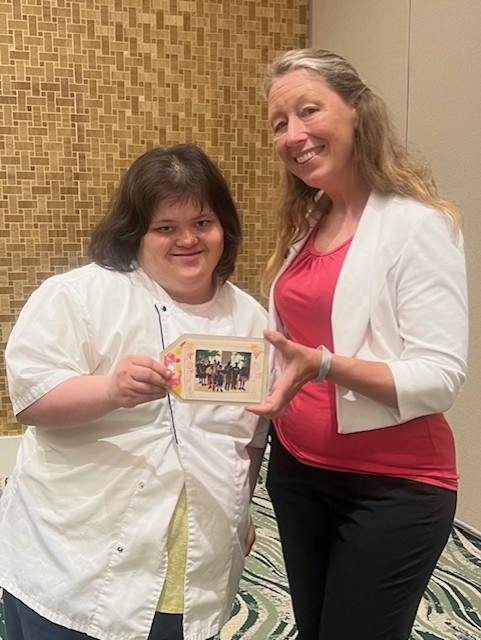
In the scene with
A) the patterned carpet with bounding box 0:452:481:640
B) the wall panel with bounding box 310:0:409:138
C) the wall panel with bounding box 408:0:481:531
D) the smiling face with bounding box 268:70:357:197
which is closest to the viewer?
the smiling face with bounding box 268:70:357:197

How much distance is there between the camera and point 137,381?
3.66 feet

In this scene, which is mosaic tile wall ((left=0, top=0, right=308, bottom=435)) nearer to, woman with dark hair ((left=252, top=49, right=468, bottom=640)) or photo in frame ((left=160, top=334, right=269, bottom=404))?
woman with dark hair ((left=252, top=49, right=468, bottom=640))

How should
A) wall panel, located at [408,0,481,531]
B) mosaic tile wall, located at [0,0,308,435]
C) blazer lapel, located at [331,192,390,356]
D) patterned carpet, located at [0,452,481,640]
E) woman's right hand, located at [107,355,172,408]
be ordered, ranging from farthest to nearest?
mosaic tile wall, located at [0,0,308,435] → wall panel, located at [408,0,481,531] → patterned carpet, located at [0,452,481,640] → blazer lapel, located at [331,192,390,356] → woman's right hand, located at [107,355,172,408]

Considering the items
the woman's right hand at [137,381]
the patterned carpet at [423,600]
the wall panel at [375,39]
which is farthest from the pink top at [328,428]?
the wall panel at [375,39]

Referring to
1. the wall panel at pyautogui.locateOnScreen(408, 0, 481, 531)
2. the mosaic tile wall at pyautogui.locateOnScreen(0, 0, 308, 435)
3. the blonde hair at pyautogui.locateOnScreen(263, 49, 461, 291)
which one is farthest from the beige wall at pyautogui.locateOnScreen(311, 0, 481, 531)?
the blonde hair at pyautogui.locateOnScreen(263, 49, 461, 291)

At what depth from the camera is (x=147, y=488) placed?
1.20m

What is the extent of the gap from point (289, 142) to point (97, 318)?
53 cm

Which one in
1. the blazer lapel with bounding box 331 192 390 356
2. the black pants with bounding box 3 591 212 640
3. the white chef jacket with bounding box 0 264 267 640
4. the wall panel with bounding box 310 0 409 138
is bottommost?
the black pants with bounding box 3 591 212 640

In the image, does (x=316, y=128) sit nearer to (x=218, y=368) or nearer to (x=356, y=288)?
(x=356, y=288)

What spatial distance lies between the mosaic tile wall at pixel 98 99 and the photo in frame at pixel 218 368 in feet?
8.63

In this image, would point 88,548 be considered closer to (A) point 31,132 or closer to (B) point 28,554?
(B) point 28,554

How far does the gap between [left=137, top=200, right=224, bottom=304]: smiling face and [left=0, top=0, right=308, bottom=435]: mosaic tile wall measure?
2.42 m

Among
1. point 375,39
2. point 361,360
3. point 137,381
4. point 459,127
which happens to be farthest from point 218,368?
point 375,39

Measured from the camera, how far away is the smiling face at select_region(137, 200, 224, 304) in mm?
1291
